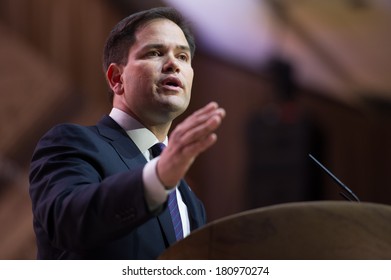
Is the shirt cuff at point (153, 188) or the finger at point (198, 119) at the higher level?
the finger at point (198, 119)

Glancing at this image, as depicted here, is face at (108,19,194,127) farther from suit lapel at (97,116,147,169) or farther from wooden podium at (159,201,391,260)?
wooden podium at (159,201,391,260)

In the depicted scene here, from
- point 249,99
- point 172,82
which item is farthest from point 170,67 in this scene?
point 249,99

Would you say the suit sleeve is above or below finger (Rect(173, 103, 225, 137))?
below

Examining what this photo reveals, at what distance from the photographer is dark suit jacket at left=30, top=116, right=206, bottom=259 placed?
38.8 inches

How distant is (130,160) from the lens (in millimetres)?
1251

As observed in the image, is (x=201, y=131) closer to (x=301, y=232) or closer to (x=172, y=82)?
(x=301, y=232)

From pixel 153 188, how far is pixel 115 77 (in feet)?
1.33

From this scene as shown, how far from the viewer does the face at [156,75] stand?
123cm

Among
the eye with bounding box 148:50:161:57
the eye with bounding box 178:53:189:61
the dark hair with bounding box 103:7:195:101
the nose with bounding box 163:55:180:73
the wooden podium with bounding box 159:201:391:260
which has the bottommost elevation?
the wooden podium with bounding box 159:201:391:260

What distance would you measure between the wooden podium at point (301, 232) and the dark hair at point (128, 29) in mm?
434

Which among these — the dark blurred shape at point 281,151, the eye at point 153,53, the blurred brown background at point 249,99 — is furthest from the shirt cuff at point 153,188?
the dark blurred shape at point 281,151

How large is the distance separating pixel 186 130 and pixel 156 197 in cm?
11

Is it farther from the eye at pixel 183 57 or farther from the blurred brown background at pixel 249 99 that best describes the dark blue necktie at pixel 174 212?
the blurred brown background at pixel 249 99

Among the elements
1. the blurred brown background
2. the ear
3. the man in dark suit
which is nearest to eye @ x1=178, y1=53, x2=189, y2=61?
the man in dark suit
